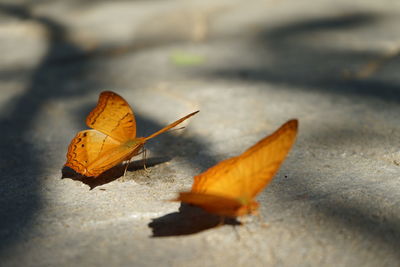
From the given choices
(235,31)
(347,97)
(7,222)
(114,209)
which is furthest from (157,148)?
(235,31)

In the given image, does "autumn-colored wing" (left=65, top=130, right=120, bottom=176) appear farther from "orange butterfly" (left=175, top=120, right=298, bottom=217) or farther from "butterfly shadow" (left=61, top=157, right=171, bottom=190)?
"orange butterfly" (left=175, top=120, right=298, bottom=217)

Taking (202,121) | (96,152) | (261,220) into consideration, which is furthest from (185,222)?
(202,121)

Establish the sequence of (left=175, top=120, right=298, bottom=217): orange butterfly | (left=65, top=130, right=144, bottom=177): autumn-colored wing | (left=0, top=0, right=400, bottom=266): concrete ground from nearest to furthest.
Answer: (left=175, top=120, right=298, bottom=217): orange butterfly → (left=0, top=0, right=400, bottom=266): concrete ground → (left=65, top=130, right=144, bottom=177): autumn-colored wing

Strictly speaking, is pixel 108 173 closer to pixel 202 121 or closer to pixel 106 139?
pixel 106 139

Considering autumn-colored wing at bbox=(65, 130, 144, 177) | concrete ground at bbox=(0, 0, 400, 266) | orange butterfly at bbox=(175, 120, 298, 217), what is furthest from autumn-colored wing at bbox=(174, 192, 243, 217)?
autumn-colored wing at bbox=(65, 130, 144, 177)

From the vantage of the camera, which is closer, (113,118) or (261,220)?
(261,220)

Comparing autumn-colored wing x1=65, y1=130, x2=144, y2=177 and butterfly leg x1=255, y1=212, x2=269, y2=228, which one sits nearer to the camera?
butterfly leg x1=255, y1=212, x2=269, y2=228

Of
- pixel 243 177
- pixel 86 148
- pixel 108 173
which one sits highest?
pixel 243 177
